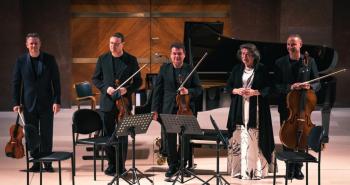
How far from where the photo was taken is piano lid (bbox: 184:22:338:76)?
27.8 ft

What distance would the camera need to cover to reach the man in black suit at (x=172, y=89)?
264 inches

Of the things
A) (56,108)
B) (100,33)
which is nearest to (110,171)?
(56,108)

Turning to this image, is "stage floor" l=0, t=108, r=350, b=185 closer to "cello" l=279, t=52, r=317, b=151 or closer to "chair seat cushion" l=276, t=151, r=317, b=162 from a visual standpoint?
"cello" l=279, t=52, r=317, b=151

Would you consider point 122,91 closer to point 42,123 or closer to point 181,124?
point 181,124

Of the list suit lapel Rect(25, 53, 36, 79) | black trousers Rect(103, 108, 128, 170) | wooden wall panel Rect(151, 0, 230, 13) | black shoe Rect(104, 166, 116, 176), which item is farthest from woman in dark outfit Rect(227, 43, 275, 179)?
wooden wall panel Rect(151, 0, 230, 13)

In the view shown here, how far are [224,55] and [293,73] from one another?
2.06 metres

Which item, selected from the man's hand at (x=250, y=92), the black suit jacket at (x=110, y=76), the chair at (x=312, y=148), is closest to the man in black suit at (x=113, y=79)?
the black suit jacket at (x=110, y=76)

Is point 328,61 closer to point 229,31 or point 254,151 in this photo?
point 254,151

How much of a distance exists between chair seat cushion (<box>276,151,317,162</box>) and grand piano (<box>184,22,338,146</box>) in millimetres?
2131

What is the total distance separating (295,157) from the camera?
235 inches

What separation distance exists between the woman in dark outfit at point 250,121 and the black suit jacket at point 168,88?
0.37 m

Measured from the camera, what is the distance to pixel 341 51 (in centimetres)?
1266

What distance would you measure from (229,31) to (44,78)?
6.25 meters

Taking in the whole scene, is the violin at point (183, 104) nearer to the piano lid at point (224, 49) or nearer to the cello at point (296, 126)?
the cello at point (296, 126)
